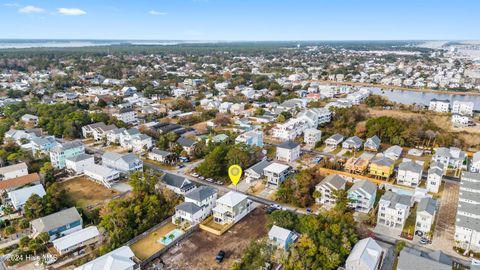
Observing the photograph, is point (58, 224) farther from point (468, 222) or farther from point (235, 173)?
point (468, 222)

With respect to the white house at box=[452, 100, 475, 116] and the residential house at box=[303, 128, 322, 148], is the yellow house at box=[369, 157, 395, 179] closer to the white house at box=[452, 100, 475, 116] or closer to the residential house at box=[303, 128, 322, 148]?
the residential house at box=[303, 128, 322, 148]

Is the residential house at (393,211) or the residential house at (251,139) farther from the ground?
the residential house at (251,139)

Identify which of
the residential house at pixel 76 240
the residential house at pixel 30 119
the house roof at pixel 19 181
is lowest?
the residential house at pixel 76 240

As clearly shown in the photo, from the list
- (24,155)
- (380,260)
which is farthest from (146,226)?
(24,155)

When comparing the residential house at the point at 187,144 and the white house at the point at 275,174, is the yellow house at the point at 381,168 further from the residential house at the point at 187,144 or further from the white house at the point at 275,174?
the residential house at the point at 187,144

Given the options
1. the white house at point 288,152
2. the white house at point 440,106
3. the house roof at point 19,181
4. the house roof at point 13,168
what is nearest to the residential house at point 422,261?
the white house at point 288,152

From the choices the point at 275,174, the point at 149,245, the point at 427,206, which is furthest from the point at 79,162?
the point at 427,206

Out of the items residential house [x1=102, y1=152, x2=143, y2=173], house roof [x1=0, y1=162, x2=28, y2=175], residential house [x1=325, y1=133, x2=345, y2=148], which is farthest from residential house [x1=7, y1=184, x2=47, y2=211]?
residential house [x1=325, y1=133, x2=345, y2=148]
